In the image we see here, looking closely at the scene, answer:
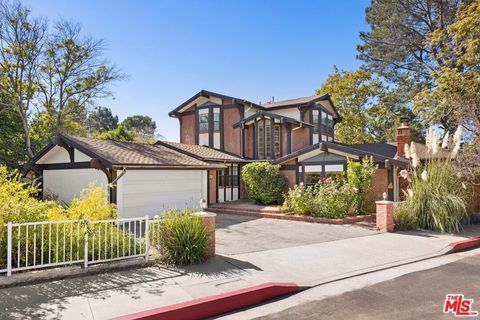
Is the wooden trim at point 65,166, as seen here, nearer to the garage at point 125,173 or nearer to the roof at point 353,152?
the garage at point 125,173

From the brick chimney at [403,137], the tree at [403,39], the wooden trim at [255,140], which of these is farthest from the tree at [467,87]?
the wooden trim at [255,140]

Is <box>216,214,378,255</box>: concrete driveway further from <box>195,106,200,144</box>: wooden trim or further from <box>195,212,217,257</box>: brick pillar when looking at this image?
<box>195,106,200,144</box>: wooden trim

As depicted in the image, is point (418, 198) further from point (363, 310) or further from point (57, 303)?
point (57, 303)

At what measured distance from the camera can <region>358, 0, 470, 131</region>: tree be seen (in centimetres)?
2577

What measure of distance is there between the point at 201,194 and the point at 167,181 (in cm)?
216

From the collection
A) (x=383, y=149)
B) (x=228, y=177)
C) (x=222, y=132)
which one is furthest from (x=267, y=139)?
(x=383, y=149)

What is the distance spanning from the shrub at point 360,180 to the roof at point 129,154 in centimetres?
682

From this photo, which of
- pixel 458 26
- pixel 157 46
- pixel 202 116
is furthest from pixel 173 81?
pixel 458 26

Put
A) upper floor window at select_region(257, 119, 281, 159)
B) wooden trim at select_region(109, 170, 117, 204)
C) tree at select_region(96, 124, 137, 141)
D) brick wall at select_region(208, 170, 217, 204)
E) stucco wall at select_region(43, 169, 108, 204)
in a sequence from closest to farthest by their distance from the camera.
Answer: wooden trim at select_region(109, 170, 117, 204)
stucco wall at select_region(43, 169, 108, 204)
brick wall at select_region(208, 170, 217, 204)
upper floor window at select_region(257, 119, 281, 159)
tree at select_region(96, 124, 137, 141)

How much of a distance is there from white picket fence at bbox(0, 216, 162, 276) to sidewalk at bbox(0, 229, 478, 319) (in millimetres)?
470

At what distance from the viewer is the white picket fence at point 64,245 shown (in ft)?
19.4

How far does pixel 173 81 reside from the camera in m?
22.2

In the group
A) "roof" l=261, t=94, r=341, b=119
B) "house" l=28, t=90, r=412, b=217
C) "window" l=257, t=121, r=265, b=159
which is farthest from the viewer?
"roof" l=261, t=94, r=341, b=119

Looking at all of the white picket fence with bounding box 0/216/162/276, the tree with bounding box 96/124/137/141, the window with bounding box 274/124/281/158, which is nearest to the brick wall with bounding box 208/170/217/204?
the window with bounding box 274/124/281/158
